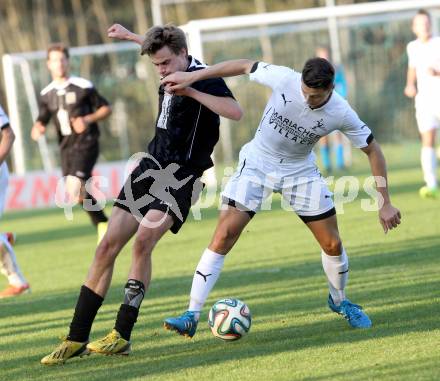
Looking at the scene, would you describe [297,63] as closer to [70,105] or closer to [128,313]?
[70,105]

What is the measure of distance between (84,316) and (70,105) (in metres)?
6.71

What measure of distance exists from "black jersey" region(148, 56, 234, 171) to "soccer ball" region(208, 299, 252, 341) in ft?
2.88

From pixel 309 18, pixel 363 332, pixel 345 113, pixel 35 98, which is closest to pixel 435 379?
pixel 363 332

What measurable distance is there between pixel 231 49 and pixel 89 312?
16.7 m

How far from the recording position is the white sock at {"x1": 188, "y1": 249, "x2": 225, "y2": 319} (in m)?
6.60

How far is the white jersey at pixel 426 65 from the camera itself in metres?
13.8

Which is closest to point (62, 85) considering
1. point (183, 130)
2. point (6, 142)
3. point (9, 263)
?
point (9, 263)

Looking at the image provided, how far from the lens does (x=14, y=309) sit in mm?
8680

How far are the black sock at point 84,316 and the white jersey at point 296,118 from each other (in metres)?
1.47

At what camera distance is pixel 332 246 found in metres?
6.78

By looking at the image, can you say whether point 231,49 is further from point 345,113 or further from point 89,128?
point 345,113

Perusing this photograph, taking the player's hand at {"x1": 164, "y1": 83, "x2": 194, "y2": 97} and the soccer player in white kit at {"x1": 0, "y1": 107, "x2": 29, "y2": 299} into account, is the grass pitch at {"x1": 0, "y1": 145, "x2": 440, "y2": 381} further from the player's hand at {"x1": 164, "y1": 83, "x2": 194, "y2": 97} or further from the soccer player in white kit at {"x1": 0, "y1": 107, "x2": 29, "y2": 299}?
the player's hand at {"x1": 164, "y1": 83, "x2": 194, "y2": 97}

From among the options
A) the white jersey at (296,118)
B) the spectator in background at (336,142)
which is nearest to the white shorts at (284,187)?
the white jersey at (296,118)

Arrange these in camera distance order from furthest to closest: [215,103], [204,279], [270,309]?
[270,309]
[204,279]
[215,103]
